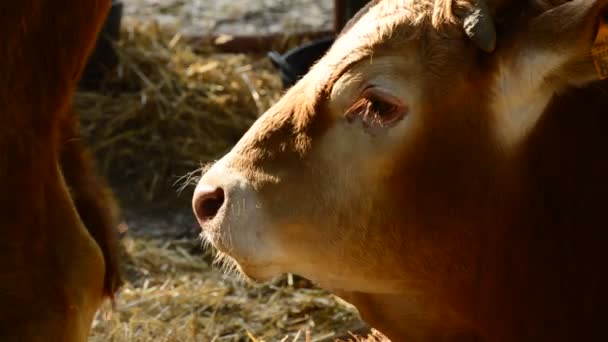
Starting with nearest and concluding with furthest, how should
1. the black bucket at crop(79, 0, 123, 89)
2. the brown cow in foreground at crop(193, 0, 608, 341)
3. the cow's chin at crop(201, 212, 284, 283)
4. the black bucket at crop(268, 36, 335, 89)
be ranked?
the brown cow in foreground at crop(193, 0, 608, 341) → the cow's chin at crop(201, 212, 284, 283) → the black bucket at crop(268, 36, 335, 89) → the black bucket at crop(79, 0, 123, 89)

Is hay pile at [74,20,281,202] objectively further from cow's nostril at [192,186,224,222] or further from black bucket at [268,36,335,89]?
cow's nostril at [192,186,224,222]

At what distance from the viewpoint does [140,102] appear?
624cm

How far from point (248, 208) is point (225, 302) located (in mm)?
2119

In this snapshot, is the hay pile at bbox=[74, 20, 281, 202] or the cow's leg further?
the hay pile at bbox=[74, 20, 281, 202]

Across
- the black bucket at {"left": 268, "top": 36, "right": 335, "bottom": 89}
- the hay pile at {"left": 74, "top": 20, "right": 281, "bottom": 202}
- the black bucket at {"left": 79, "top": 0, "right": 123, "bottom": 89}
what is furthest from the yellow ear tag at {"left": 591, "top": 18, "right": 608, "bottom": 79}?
the black bucket at {"left": 79, "top": 0, "right": 123, "bottom": 89}

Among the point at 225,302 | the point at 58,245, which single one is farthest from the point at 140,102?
the point at 58,245

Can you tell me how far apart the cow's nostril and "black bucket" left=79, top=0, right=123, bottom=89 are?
407cm

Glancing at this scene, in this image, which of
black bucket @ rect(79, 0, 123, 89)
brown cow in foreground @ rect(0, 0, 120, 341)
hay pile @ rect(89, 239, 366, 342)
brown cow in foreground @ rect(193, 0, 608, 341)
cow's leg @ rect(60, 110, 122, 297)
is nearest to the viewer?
brown cow in foreground @ rect(193, 0, 608, 341)

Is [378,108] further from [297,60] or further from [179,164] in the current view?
[179,164]

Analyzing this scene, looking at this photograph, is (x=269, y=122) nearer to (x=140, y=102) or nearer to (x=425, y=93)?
(x=425, y=93)

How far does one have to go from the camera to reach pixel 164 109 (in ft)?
20.5

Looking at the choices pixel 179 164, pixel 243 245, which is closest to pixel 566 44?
pixel 243 245

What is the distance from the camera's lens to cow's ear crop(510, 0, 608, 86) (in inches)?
89.6

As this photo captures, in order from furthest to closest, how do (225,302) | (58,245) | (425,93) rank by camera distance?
(225,302) < (58,245) < (425,93)
